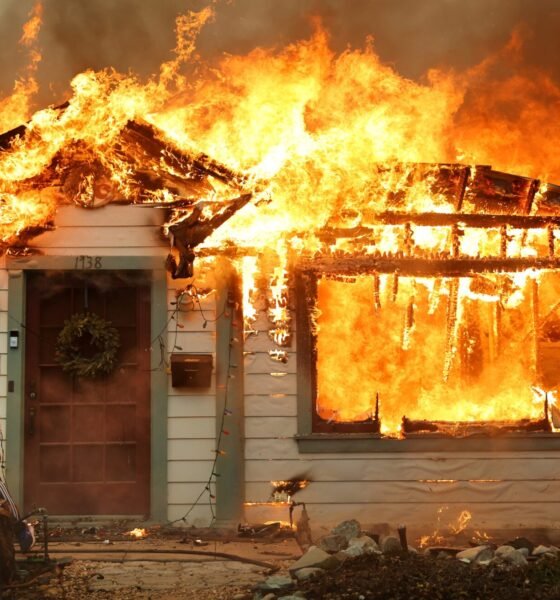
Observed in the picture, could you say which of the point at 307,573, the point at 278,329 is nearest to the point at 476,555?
the point at 307,573

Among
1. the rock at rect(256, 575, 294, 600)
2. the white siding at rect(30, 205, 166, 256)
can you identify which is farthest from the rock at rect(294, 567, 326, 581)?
the white siding at rect(30, 205, 166, 256)

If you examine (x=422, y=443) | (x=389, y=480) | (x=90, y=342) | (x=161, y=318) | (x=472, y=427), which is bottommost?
(x=389, y=480)

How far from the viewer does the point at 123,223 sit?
8.32 meters

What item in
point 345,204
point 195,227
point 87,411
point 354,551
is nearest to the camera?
point 354,551

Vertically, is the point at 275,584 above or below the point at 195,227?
below

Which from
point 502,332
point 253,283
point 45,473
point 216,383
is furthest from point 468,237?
point 45,473

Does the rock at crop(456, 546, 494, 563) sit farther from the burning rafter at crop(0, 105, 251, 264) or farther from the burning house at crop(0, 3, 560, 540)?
the burning rafter at crop(0, 105, 251, 264)

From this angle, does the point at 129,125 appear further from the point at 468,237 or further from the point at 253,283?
the point at 468,237

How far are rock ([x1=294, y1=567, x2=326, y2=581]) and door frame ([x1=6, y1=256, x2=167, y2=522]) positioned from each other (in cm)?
253

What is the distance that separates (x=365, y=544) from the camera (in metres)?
6.81

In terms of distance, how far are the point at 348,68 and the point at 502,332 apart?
3332 millimetres

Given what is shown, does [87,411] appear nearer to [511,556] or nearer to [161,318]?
[161,318]

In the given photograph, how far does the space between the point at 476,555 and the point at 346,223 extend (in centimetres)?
338

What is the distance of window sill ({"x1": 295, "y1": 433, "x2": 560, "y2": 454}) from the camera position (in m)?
8.16
